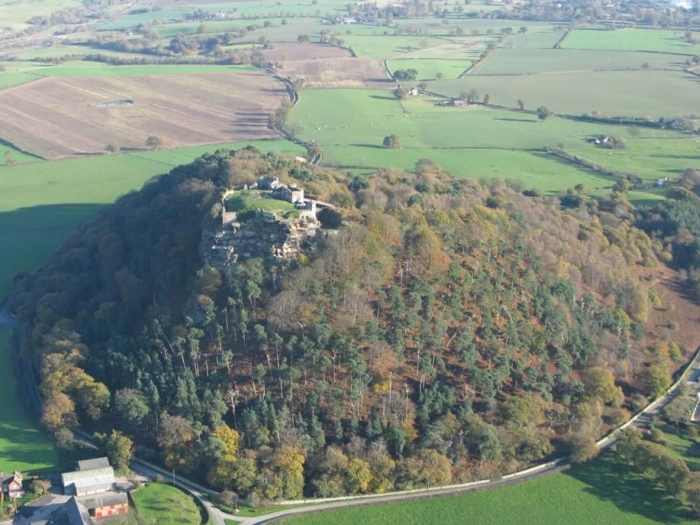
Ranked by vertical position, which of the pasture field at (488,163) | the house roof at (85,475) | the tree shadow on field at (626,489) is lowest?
the tree shadow on field at (626,489)

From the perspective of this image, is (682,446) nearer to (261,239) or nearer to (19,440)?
(261,239)

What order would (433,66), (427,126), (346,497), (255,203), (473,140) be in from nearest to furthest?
(346,497) < (255,203) < (473,140) < (427,126) < (433,66)

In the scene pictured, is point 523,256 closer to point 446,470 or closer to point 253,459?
point 446,470

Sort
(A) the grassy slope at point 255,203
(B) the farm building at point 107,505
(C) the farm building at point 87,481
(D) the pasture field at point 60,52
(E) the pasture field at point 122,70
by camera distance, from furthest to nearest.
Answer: (D) the pasture field at point 60,52
(E) the pasture field at point 122,70
(A) the grassy slope at point 255,203
(C) the farm building at point 87,481
(B) the farm building at point 107,505

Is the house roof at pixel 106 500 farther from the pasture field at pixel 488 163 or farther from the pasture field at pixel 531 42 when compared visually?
the pasture field at pixel 531 42

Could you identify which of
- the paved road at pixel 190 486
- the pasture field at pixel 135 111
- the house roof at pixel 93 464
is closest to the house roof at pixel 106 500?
the house roof at pixel 93 464

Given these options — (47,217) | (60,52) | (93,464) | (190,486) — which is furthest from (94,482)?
(60,52)

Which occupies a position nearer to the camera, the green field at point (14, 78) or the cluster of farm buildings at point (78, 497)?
the cluster of farm buildings at point (78, 497)
